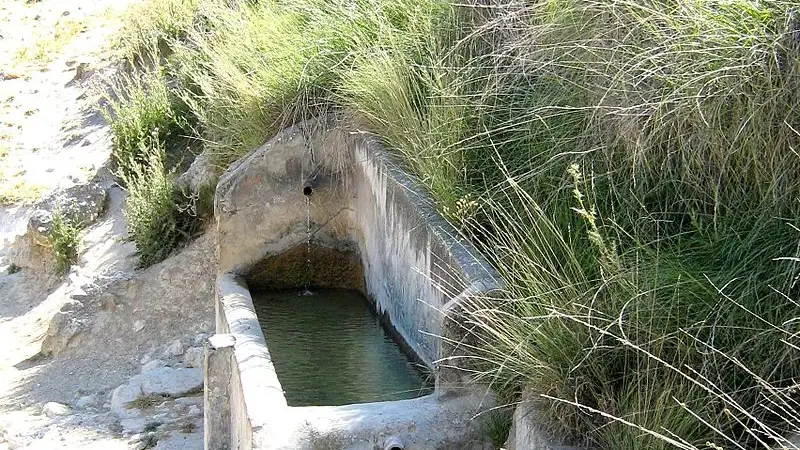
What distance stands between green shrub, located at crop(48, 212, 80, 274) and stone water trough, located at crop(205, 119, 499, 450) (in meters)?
3.31

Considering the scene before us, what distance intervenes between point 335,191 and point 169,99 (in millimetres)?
3727

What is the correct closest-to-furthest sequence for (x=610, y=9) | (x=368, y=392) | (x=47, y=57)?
(x=610, y=9) → (x=368, y=392) → (x=47, y=57)

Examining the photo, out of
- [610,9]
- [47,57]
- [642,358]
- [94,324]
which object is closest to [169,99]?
[94,324]

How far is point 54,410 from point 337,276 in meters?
2.16

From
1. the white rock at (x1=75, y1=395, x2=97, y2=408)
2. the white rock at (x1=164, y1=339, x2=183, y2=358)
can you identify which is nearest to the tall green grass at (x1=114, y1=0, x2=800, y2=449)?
the white rock at (x1=164, y1=339, x2=183, y2=358)

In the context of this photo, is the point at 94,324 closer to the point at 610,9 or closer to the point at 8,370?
the point at 8,370

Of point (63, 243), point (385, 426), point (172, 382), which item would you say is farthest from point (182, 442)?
point (63, 243)

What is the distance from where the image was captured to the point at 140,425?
21.9 ft

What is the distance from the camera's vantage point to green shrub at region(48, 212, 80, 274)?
9438mm

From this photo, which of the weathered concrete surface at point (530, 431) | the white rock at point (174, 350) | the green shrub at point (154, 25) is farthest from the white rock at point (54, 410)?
the green shrub at point (154, 25)

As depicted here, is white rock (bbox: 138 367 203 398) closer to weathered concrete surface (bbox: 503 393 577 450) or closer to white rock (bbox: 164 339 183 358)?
white rock (bbox: 164 339 183 358)

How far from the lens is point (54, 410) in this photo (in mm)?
7117

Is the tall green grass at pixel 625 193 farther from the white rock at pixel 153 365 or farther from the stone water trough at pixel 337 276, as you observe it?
the white rock at pixel 153 365

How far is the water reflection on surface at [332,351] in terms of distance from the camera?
17.1 ft
